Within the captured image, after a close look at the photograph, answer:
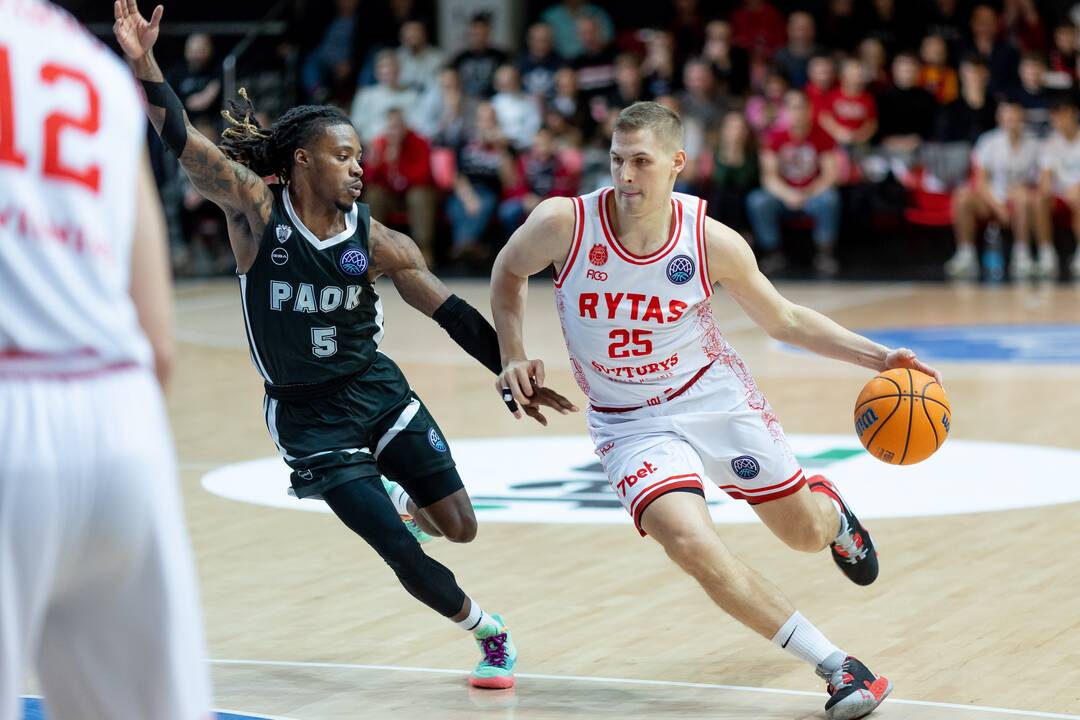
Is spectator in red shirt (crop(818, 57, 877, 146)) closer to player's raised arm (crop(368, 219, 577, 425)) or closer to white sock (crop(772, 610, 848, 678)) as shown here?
player's raised arm (crop(368, 219, 577, 425))

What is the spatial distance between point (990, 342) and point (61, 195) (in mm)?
10558

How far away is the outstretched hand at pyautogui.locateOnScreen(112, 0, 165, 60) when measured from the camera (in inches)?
177

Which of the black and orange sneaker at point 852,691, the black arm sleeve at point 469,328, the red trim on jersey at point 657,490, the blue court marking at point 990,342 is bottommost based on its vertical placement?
the blue court marking at point 990,342

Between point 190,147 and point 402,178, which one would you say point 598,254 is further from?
point 402,178

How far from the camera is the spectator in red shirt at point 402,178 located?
56.6 feet

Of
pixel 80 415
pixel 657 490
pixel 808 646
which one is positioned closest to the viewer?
pixel 80 415

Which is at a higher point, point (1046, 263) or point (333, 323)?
point (333, 323)

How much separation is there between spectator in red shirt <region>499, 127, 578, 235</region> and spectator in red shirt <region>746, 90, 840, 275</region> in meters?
1.85

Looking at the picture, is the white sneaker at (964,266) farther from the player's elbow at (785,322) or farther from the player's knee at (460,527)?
the player's knee at (460,527)

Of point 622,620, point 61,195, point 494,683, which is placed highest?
point 61,195

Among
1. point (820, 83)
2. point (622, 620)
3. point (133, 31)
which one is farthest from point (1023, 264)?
point (133, 31)

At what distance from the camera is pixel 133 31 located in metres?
4.54

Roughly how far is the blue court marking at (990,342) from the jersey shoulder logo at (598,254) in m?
6.85

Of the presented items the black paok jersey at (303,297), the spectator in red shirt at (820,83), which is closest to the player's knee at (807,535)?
the black paok jersey at (303,297)
